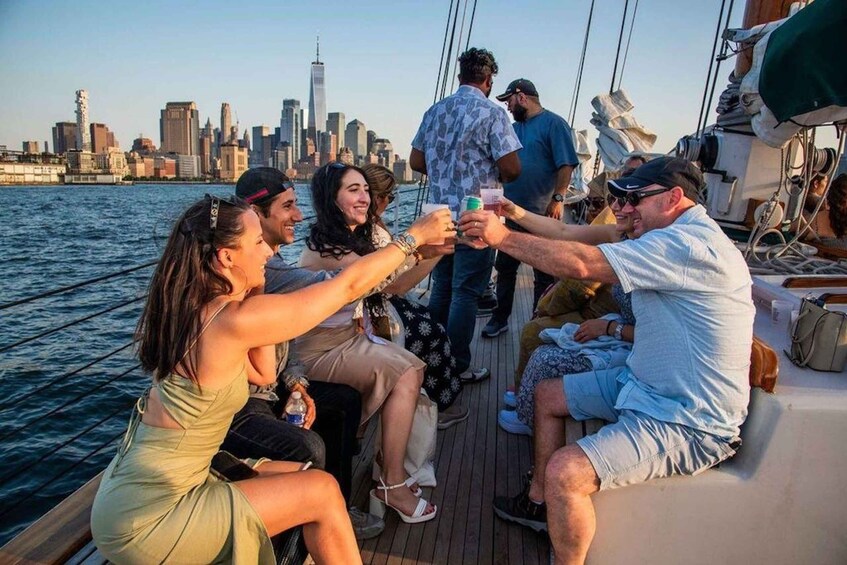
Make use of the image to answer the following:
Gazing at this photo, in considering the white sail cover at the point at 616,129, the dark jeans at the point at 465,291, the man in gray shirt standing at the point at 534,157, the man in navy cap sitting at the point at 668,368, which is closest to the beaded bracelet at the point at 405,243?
the man in navy cap sitting at the point at 668,368

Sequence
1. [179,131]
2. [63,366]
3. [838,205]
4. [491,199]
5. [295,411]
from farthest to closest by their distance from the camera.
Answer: [179,131], [63,366], [838,205], [491,199], [295,411]

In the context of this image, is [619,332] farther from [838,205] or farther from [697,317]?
[838,205]

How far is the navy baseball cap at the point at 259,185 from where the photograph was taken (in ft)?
7.36

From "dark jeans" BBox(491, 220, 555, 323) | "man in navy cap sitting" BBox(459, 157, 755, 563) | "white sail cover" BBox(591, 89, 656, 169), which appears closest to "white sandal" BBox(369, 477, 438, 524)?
"man in navy cap sitting" BBox(459, 157, 755, 563)

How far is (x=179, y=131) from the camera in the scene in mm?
106188

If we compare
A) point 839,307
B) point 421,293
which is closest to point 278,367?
point 839,307

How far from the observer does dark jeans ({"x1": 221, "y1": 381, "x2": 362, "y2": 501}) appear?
1.78m

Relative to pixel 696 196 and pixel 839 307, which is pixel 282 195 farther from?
pixel 839 307

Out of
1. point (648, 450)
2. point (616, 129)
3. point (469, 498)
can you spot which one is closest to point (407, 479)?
point (469, 498)

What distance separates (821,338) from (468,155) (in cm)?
188

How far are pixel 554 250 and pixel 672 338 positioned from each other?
437 millimetres

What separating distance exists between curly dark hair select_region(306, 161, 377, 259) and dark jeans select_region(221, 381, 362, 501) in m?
0.54

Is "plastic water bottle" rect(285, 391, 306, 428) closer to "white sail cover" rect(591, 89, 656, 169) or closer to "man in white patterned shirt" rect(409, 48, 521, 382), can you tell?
"man in white patterned shirt" rect(409, 48, 521, 382)

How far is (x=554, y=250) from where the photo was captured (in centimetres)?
186
